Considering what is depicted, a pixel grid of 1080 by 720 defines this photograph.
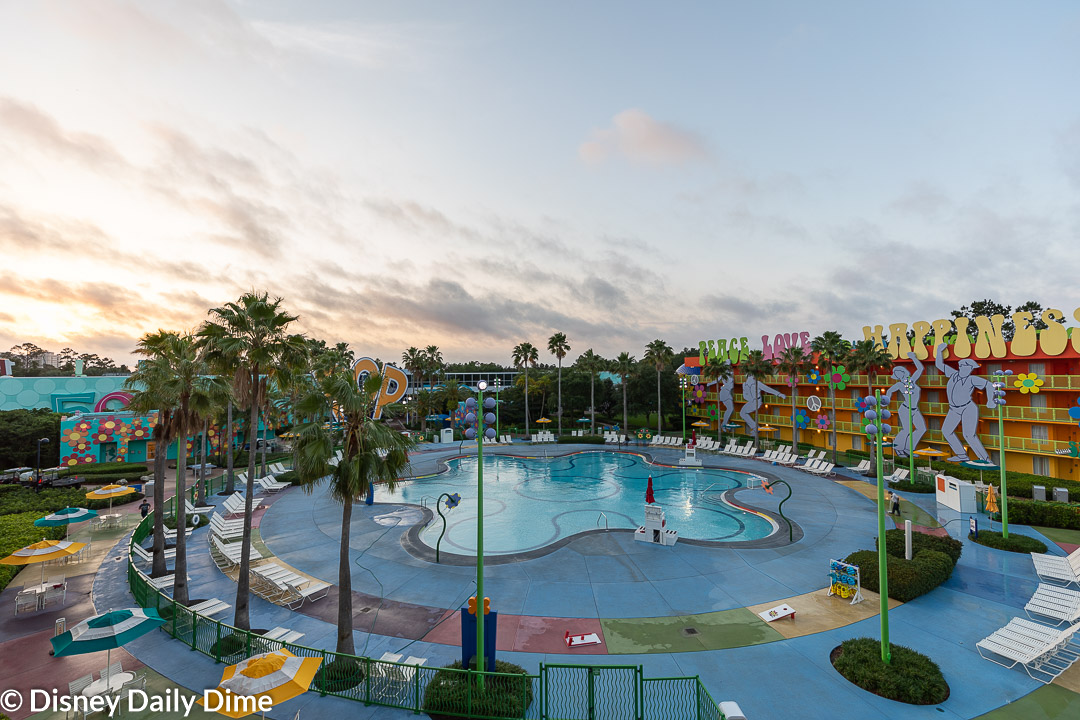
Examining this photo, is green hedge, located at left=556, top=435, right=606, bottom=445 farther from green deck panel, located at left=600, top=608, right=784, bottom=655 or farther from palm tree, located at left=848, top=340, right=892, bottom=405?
green deck panel, located at left=600, top=608, right=784, bottom=655

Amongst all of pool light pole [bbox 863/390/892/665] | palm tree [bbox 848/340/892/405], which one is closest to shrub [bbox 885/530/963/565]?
pool light pole [bbox 863/390/892/665]

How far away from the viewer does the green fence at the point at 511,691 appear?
10016 mm

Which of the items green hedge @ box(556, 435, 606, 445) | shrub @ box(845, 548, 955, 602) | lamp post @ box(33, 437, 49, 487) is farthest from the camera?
green hedge @ box(556, 435, 606, 445)

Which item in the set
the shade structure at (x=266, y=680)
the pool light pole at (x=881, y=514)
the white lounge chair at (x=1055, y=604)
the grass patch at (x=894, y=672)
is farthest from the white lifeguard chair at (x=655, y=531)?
the shade structure at (x=266, y=680)

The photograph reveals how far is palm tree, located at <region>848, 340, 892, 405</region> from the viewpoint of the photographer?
37469 mm

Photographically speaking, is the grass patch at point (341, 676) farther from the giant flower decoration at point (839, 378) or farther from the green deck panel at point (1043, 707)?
the giant flower decoration at point (839, 378)

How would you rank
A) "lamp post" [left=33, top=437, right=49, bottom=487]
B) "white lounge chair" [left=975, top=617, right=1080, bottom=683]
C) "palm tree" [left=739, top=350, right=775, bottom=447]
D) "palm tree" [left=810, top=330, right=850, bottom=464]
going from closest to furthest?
"white lounge chair" [left=975, top=617, right=1080, bottom=683] → "lamp post" [left=33, top=437, right=49, bottom=487] → "palm tree" [left=810, top=330, right=850, bottom=464] → "palm tree" [left=739, top=350, right=775, bottom=447]

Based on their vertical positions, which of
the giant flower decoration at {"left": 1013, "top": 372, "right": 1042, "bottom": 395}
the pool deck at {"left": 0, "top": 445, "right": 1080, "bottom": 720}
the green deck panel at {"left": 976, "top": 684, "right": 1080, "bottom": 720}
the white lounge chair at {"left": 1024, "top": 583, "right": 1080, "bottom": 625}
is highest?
the giant flower decoration at {"left": 1013, "top": 372, "right": 1042, "bottom": 395}

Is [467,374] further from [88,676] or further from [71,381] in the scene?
[88,676]

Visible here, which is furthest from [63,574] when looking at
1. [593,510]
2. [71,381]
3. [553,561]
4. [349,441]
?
[71,381]

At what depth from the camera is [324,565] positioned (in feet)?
60.5

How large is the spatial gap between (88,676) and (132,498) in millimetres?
24054

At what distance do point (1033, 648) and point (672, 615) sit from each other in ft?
28.2

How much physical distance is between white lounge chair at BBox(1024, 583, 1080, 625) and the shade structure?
1934 centimetres
